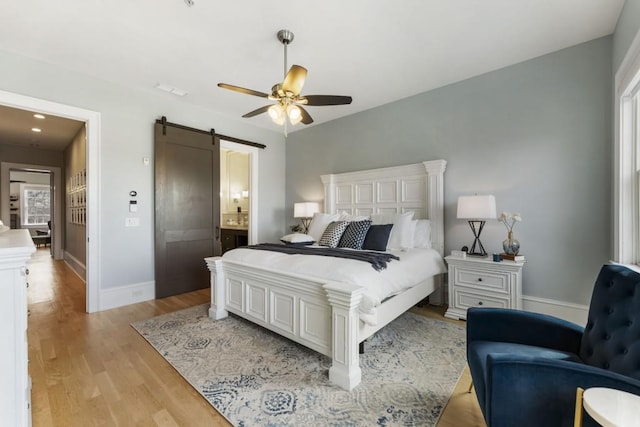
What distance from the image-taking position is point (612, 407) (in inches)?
34.8

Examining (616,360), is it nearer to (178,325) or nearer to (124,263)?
(178,325)

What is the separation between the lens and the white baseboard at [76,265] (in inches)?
192

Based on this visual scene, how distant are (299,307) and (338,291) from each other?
55cm

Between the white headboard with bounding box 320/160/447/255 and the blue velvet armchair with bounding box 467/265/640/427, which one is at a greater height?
the white headboard with bounding box 320/160/447/255

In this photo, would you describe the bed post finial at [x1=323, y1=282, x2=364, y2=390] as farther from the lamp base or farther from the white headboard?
the white headboard

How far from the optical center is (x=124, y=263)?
142 inches

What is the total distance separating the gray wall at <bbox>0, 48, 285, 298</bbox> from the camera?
3.09m

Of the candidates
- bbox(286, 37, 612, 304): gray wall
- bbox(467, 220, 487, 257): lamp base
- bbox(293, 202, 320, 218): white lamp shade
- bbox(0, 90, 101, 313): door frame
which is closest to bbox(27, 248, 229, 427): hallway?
bbox(0, 90, 101, 313): door frame

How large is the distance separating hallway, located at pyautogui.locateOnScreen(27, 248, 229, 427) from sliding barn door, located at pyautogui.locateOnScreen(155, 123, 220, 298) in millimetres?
712

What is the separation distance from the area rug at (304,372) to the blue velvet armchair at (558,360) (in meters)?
0.55

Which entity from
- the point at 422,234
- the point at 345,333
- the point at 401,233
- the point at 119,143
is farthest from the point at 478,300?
the point at 119,143

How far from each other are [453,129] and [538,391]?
10.2 ft

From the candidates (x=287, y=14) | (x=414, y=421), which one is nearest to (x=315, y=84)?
(x=287, y=14)

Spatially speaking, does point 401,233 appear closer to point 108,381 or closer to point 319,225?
point 319,225
